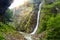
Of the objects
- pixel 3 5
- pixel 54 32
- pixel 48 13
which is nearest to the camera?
pixel 54 32

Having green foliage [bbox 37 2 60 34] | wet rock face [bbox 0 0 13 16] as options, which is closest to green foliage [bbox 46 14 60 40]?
wet rock face [bbox 0 0 13 16]

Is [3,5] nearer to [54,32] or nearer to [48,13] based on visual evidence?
[54,32]

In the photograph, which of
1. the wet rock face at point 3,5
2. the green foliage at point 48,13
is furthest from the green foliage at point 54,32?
the green foliage at point 48,13

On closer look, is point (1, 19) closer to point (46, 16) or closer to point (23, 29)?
point (46, 16)

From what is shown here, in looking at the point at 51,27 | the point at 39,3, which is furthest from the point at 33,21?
the point at 51,27

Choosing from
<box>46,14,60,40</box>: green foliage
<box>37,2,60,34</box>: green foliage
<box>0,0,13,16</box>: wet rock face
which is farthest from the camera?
<box>37,2,60,34</box>: green foliage

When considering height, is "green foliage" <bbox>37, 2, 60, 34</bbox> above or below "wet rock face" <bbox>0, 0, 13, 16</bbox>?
below

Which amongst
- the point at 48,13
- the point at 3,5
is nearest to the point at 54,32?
the point at 3,5

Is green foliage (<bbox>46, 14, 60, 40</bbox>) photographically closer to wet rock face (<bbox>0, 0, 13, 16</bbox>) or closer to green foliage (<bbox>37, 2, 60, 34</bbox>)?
wet rock face (<bbox>0, 0, 13, 16</bbox>)

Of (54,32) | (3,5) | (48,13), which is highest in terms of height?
(3,5)

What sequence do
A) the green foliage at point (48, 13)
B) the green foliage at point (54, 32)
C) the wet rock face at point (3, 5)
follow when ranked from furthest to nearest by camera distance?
1. the green foliage at point (48, 13)
2. the wet rock face at point (3, 5)
3. the green foliage at point (54, 32)

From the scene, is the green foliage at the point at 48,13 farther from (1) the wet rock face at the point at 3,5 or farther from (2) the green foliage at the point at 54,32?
(2) the green foliage at the point at 54,32
